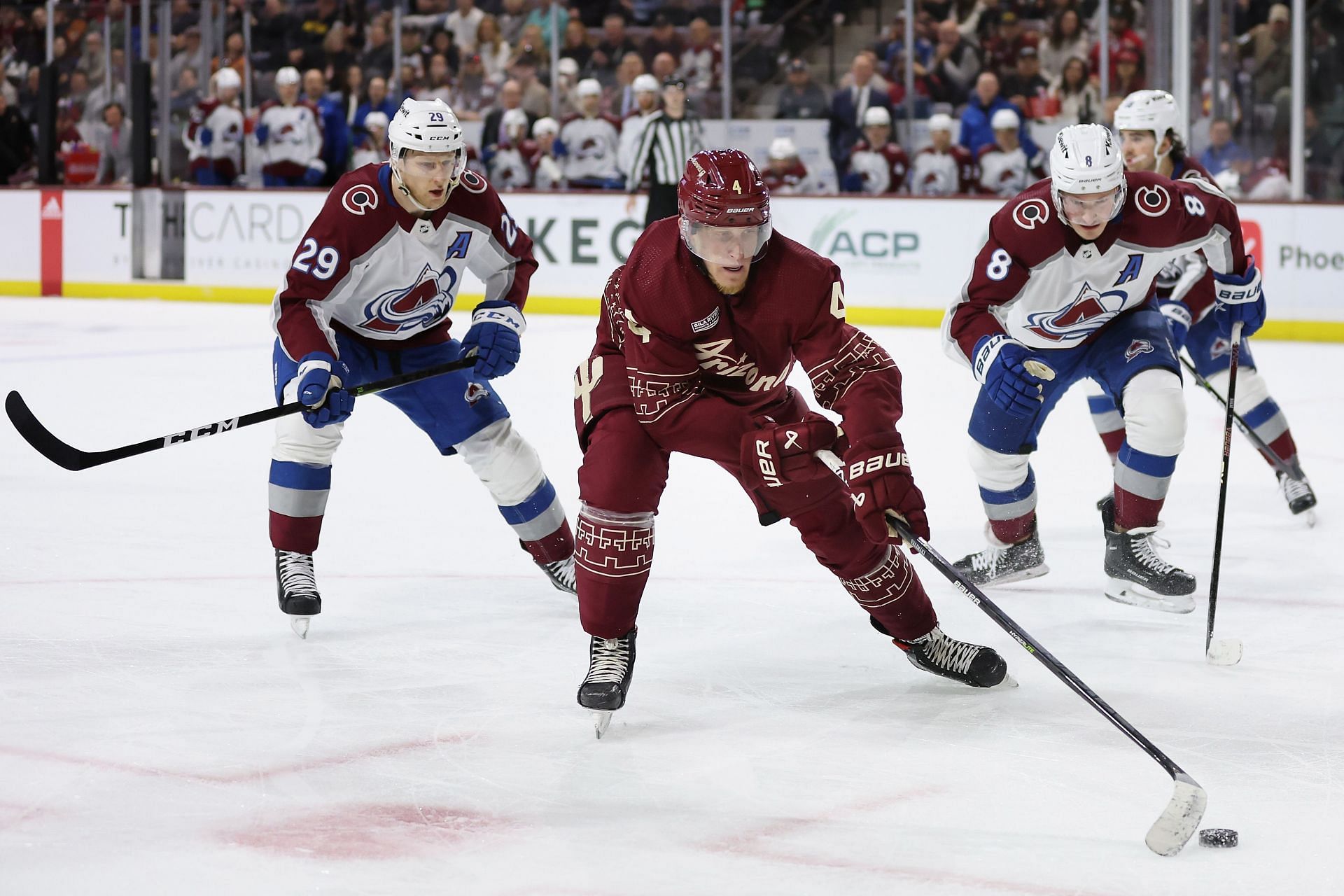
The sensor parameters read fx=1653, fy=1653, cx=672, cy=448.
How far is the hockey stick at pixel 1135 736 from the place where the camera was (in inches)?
91.1

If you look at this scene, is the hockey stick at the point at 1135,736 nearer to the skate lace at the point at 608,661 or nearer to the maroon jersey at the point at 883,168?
the skate lace at the point at 608,661

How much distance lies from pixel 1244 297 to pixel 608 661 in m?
2.24

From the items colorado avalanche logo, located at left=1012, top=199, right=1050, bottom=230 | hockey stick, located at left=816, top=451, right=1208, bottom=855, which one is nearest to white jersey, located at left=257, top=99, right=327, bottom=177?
colorado avalanche logo, located at left=1012, top=199, right=1050, bottom=230

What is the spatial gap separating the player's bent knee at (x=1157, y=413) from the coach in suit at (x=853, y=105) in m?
6.33

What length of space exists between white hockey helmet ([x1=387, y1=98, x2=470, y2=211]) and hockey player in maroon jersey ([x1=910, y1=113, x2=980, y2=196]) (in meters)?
6.42

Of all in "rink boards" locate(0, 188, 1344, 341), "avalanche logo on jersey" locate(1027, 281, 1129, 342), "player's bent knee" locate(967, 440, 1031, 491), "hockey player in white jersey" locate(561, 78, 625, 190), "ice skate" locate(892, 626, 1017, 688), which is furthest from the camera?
"hockey player in white jersey" locate(561, 78, 625, 190)

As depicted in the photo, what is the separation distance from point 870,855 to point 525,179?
8688 millimetres

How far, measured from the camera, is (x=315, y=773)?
2650 mm

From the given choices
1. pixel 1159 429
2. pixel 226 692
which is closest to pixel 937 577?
pixel 1159 429

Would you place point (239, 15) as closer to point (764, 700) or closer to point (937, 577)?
point (937, 577)

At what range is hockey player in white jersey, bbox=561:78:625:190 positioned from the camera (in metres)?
10.3

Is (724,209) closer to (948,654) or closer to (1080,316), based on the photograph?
(948,654)

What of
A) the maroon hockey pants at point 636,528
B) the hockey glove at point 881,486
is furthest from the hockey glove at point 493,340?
the hockey glove at point 881,486

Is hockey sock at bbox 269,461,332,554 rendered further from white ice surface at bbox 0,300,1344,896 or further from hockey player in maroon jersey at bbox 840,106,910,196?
hockey player in maroon jersey at bbox 840,106,910,196
